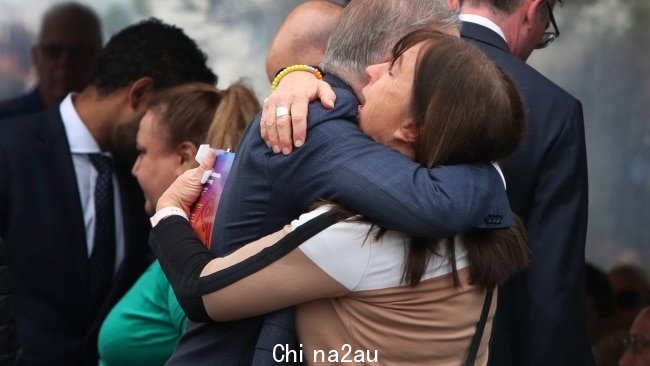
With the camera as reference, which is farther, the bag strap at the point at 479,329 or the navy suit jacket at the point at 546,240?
the navy suit jacket at the point at 546,240

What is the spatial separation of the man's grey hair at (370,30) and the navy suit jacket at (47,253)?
1.75 metres

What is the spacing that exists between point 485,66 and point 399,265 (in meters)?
0.37

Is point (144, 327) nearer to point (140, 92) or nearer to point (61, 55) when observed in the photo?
point (140, 92)

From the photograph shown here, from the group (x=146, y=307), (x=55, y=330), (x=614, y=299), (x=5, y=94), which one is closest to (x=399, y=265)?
(x=146, y=307)

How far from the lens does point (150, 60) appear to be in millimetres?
3934

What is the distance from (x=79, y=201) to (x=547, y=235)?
160 cm

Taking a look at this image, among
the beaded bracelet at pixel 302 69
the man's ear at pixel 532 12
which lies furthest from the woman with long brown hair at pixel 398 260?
the man's ear at pixel 532 12

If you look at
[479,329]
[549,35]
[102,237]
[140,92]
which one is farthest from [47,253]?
[479,329]

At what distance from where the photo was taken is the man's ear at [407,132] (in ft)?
6.61

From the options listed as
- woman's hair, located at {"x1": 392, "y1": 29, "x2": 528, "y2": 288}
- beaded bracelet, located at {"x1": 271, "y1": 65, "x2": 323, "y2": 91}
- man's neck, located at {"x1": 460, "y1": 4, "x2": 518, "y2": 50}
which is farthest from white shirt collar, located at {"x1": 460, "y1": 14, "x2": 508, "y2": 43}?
woman's hair, located at {"x1": 392, "y1": 29, "x2": 528, "y2": 288}

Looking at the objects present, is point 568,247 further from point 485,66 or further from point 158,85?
point 158,85

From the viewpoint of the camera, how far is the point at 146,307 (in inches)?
123

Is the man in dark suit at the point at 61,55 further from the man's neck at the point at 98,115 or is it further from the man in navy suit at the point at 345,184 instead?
the man in navy suit at the point at 345,184

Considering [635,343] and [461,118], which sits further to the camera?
[635,343]
